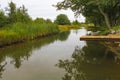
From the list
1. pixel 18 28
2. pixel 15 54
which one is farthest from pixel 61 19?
pixel 15 54

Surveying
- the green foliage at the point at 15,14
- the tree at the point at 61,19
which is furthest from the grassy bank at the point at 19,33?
the tree at the point at 61,19

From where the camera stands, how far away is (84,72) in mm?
9609

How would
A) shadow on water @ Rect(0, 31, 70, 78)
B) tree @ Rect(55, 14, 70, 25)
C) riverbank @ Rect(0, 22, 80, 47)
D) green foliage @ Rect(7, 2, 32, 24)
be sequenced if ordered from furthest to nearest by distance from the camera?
tree @ Rect(55, 14, 70, 25)
green foliage @ Rect(7, 2, 32, 24)
riverbank @ Rect(0, 22, 80, 47)
shadow on water @ Rect(0, 31, 70, 78)

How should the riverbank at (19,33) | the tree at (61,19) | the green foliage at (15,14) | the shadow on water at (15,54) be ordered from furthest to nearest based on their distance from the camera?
the tree at (61,19) → the green foliage at (15,14) → the riverbank at (19,33) → the shadow on water at (15,54)

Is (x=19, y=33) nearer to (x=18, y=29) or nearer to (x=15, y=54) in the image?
Result: (x=18, y=29)

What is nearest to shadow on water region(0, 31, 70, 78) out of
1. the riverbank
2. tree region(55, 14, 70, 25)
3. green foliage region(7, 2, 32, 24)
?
the riverbank

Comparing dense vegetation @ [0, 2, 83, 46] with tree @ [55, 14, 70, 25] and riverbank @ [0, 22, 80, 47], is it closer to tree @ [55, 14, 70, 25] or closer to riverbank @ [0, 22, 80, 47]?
riverbank @ [0, 22, 80, 47]

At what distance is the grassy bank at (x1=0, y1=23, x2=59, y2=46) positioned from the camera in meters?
20.9

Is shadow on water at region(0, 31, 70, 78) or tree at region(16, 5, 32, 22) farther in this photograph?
tree at region(16, 5, 32, 22)

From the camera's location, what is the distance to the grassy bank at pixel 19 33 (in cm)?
2088

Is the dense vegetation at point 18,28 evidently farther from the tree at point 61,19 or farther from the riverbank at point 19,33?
the tree at point 61,19

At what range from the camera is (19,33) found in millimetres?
24125

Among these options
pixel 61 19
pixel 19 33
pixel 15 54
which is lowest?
pixel 15 54

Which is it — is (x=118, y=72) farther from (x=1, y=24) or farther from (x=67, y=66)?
(x=1, y=24)
